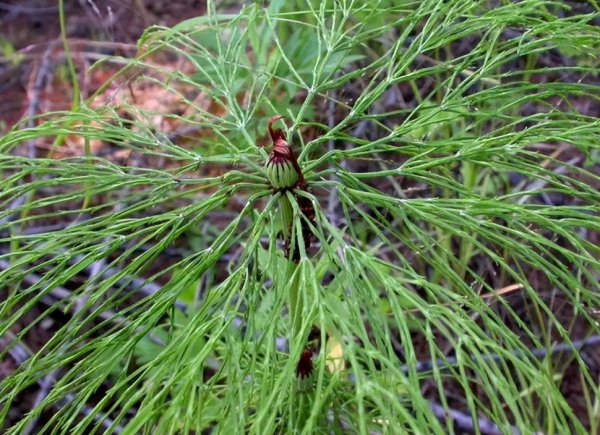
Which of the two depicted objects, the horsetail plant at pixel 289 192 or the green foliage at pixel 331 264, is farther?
the horsetail plant at pixel 289 192

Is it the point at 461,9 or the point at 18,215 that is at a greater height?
the point at 461,9

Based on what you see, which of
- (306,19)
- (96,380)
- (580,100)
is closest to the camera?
(96,380)

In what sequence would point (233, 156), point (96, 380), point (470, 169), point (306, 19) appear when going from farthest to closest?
1. point (306, 19)
2. point (470, 169)
3. point (233, 156)
4. point (96, 380)

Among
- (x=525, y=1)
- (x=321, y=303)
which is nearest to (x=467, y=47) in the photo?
(x=525, y=1)

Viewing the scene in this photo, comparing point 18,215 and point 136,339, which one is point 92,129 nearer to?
point 136,339

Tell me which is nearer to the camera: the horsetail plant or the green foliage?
the green foliage

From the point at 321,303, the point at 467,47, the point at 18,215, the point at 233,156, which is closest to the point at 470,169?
the point at 467,47

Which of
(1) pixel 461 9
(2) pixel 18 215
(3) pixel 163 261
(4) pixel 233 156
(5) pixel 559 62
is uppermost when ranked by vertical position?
(1) pixel 461 9

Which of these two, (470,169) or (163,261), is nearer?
(470,169)

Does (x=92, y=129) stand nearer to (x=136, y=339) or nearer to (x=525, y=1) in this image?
(x=136, y=339)
